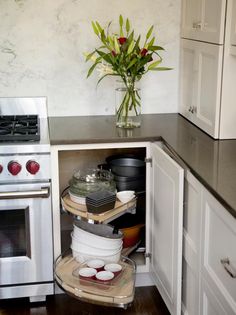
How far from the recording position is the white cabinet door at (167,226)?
2.32 m

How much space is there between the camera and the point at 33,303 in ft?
9.45

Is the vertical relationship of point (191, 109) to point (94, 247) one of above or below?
above

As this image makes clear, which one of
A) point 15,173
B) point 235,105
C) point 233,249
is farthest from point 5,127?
point 233,249

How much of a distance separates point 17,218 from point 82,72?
96 cm

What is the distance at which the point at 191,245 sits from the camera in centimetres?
231

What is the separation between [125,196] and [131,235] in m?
0.35

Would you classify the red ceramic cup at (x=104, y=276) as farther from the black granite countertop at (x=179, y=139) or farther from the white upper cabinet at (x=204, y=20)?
the white upper cabinet at (x=204, y=20)

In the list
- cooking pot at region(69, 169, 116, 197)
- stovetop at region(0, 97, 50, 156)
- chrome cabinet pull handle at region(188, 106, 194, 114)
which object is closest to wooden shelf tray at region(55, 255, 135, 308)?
cooking pot at region(69, 169, 116, 197)

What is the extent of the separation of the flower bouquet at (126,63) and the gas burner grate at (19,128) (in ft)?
1.37

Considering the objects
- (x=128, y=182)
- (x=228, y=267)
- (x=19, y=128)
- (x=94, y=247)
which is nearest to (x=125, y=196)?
(x=128, y=182)

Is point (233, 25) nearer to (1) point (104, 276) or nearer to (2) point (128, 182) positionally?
(2) point (128, 182)

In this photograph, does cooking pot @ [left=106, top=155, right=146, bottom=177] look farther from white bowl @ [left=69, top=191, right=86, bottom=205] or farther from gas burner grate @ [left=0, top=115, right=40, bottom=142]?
gas burner grate @ [left=0, top=115, right=40, bottom=142]

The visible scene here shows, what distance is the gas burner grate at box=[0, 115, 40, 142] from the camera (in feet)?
8.63

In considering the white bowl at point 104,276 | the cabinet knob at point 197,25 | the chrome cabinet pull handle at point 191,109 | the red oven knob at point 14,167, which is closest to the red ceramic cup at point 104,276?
the white bowl at point 104,276
